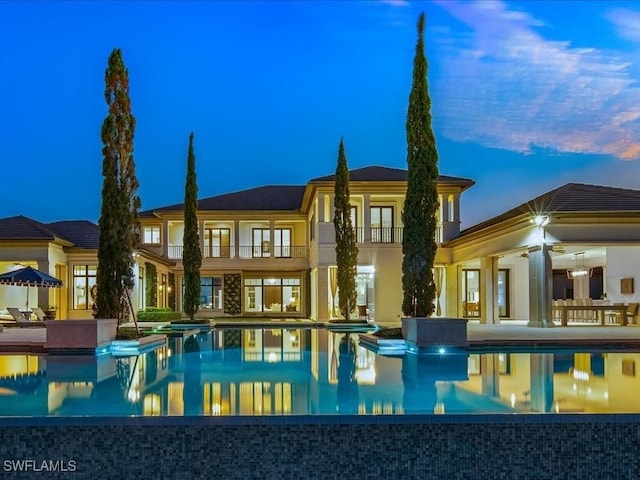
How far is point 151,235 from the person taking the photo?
3512 centimetres

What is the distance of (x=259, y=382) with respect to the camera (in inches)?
354

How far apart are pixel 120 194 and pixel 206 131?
86758 mm

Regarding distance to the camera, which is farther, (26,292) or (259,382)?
(26,292)

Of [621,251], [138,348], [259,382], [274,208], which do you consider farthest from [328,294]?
[259,382]

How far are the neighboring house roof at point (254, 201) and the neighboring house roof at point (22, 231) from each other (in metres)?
7.63

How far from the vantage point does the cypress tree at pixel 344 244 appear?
2381cm

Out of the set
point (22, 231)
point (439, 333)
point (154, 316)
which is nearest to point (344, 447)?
point (439, 333)

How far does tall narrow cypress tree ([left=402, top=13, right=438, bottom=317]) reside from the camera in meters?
15.1

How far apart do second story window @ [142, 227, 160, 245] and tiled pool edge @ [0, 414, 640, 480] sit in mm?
29588

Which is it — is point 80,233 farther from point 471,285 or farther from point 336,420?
point 336,420

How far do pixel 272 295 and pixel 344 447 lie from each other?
28584 millimetres

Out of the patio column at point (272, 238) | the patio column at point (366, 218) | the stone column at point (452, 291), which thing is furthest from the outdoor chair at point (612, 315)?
the patio column at point (272, 238)

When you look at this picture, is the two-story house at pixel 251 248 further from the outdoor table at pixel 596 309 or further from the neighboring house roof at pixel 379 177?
the outdoor table at pixel 596 309

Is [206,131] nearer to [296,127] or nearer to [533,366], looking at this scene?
[296,127]
